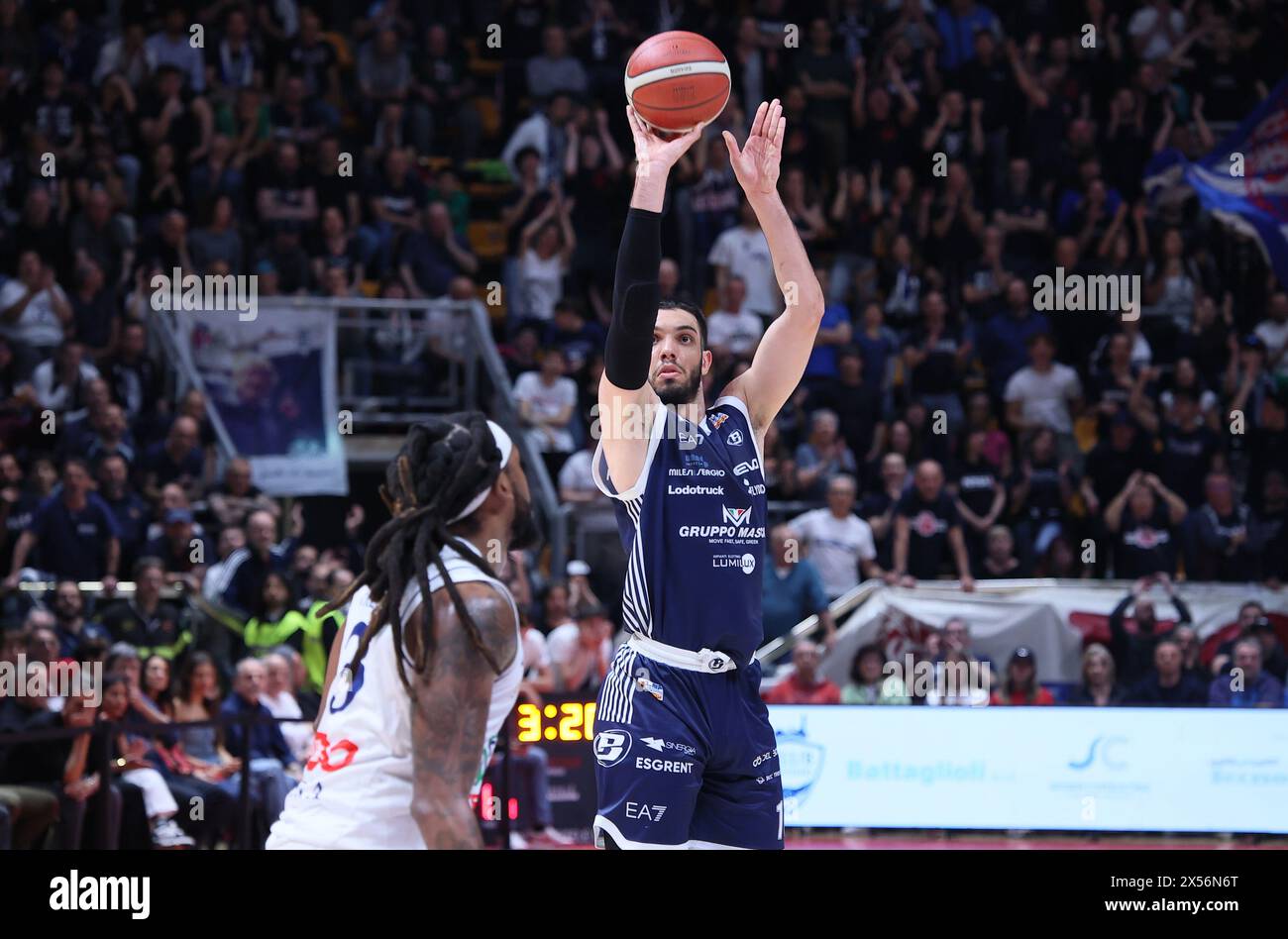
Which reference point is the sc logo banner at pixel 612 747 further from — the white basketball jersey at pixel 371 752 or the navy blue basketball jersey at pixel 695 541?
the white basketball jersey at pixel 371 752

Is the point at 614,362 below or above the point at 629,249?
below

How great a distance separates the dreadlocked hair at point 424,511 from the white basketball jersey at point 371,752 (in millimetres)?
28

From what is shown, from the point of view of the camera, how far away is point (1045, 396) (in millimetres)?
15039

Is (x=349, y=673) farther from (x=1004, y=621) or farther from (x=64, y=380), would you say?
(x=64, y=380)

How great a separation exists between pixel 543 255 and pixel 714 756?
A: 34.7 ft

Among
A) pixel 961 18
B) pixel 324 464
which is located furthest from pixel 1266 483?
pixel 324 464

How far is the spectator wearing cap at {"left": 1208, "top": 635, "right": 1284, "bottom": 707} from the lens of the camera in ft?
40.3

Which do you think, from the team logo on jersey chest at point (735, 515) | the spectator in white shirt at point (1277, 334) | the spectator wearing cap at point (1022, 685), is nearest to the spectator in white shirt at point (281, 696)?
the spectator wearing cap at point (1022, 685)

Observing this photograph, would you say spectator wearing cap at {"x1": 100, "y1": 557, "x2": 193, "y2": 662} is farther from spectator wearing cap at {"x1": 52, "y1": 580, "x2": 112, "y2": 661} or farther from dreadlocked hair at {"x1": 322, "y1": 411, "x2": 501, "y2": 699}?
dreadlocked hair at {"x1": 322, "y1": 411, "x2": 501, "y2": 699}

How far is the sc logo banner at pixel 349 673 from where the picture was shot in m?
3.93

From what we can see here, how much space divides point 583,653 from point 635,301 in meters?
6.93

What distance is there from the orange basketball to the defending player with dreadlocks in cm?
226
